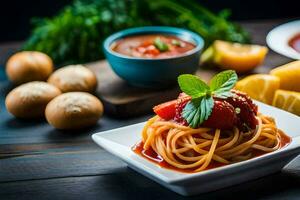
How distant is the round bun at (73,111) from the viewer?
2.45m

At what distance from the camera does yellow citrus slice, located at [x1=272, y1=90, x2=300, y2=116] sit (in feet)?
7.98

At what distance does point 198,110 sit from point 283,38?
89cm

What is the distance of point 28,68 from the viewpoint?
2848 mm

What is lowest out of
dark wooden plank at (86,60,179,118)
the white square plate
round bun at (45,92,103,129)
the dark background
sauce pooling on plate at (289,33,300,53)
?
the dark background

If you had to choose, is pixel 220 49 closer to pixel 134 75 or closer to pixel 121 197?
pixel 134 75

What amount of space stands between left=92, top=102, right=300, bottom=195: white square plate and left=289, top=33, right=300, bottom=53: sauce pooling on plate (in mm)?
560

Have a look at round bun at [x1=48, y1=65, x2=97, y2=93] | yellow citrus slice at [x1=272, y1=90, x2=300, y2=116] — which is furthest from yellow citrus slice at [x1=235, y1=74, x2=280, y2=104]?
round bun at [x1=48, y1=65, x2=97, y2=93]

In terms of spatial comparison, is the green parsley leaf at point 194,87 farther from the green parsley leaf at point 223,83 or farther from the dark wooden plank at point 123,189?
the dark wooden plank at point 123,189

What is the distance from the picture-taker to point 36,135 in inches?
97.6

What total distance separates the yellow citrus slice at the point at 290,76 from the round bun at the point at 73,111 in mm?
695

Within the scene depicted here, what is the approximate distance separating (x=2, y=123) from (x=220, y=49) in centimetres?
102

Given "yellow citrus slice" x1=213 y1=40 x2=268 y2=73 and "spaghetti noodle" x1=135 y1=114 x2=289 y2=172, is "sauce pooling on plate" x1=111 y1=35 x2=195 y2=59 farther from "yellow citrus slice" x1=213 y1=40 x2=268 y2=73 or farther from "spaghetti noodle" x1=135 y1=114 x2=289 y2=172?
"spaghetti noodle" x1=135 y1=114 x2=289 y2=172

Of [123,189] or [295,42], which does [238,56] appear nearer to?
[295,42]

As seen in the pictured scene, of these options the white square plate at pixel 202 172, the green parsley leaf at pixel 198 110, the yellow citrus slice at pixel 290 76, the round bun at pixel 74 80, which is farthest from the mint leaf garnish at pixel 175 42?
the green parsley leaf at pixel 198 110
